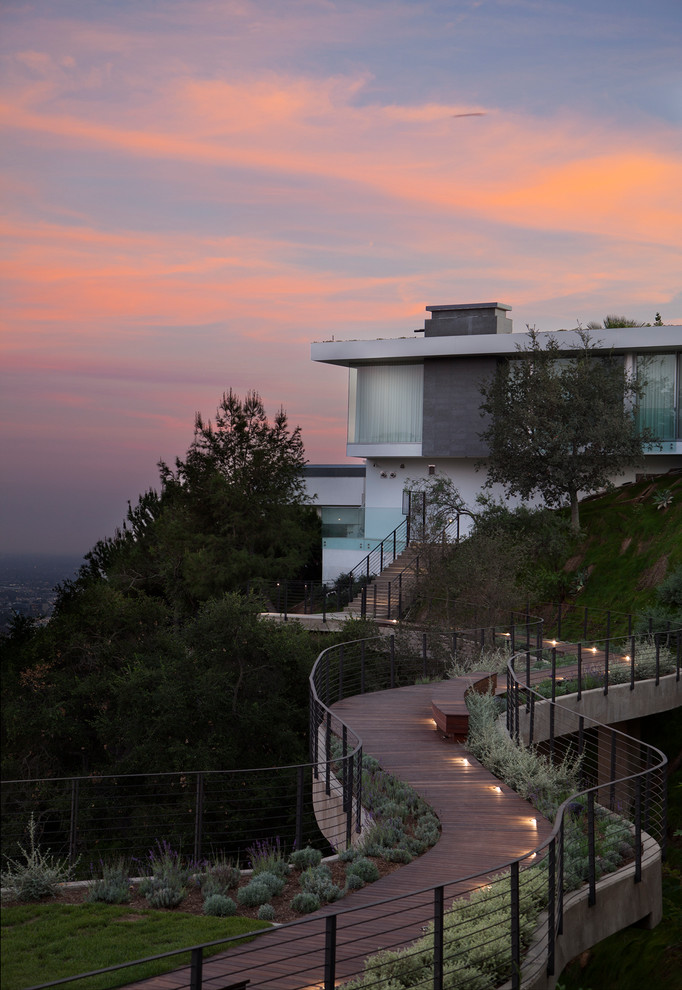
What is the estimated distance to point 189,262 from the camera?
82.0 ft

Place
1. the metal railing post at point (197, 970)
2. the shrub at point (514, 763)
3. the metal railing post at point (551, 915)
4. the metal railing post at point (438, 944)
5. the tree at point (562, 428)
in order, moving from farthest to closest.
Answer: the tree at point (562, 428)
the shrub at point (514, 763)
the metal railing post at point (551, 915)
the metal railing post at point (438, 944)
the metal railing post at point (197, 970)

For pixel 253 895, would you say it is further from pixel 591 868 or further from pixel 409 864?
pixel 591 868

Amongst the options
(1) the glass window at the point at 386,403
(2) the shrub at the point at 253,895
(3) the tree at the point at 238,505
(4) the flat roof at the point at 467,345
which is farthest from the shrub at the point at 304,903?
(1) the glass window at the point at 386,403

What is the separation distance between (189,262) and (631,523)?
51.0 feet

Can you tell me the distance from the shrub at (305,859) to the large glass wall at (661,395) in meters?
25.4

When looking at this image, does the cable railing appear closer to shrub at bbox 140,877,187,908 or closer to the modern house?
shrub at bbox 140,877,187,908

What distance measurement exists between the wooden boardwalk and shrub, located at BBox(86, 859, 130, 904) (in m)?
1.34

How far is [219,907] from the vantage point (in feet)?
27.1

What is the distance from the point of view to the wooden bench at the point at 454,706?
14555 mm

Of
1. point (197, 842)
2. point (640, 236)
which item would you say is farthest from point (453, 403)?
point (197, 842)

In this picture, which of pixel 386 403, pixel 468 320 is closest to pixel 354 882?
pixel 386 403

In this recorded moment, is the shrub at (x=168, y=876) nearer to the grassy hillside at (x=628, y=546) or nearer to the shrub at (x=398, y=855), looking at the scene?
the shrub at (x=398, y=855)

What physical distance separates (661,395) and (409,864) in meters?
26.0

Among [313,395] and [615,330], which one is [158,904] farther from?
[313,395]
